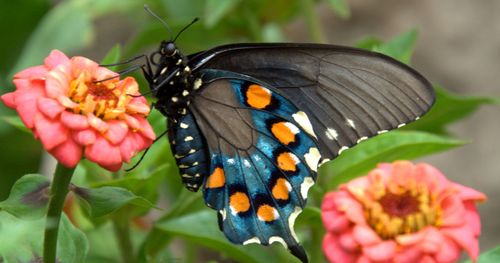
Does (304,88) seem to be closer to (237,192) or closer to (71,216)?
(237,192)

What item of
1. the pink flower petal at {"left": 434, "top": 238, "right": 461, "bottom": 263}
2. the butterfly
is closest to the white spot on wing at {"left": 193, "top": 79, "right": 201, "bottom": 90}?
the butterfly

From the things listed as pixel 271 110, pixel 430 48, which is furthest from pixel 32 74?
pixel 430 48

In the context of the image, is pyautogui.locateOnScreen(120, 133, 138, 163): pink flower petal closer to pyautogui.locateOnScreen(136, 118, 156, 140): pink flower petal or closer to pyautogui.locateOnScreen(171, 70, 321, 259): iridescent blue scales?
pyautogui.locateOnScreen(136, 118, 156, 140): pink flower petal

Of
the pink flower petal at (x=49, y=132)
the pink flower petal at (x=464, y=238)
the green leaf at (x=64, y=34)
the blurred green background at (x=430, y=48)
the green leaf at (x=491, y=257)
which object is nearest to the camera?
the pink flower petal at (x=49, y=132)

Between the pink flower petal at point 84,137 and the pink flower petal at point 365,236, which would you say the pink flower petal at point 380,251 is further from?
the pink flower petal at point 84,137

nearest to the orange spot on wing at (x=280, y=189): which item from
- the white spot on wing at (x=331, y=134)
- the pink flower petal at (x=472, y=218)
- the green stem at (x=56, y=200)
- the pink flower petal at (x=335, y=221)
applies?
the white spot on wing at (x=331, y=134)

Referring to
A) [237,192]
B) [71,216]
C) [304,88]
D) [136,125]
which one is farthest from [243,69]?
[71,216]
